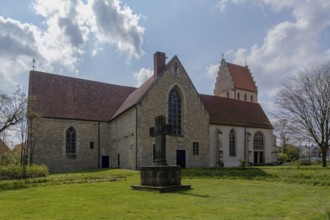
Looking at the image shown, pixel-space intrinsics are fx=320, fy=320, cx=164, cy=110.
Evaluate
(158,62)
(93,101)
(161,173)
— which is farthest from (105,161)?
(161,173)

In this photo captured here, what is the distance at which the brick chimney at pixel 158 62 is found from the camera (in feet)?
112

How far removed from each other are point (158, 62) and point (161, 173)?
22453 millimetres

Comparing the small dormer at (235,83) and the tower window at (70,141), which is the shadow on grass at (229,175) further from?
the small dormer at (235,83)

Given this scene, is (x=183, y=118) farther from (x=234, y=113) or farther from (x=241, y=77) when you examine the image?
(x=241, y=77)

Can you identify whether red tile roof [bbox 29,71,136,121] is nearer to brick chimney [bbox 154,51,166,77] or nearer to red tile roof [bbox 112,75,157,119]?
red tile roof [bbox 112,75,157,119]

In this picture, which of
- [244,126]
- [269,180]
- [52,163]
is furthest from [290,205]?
[244,126]

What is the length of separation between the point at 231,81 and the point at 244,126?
53.4ft

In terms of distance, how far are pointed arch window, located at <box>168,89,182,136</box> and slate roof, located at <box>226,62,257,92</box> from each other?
23.7 metres

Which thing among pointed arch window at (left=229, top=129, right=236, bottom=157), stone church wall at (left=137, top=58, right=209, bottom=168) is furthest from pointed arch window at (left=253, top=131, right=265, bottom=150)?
stone church wall at (left=137, top=58, right=209, bottom=168)

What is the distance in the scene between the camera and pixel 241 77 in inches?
2293

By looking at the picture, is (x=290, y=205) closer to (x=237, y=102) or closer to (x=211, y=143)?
(x=211, y=143)

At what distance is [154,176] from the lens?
13320mm

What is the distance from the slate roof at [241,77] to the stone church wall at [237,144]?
13648 millimetres

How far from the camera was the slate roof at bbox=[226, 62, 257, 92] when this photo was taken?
5647 cm
